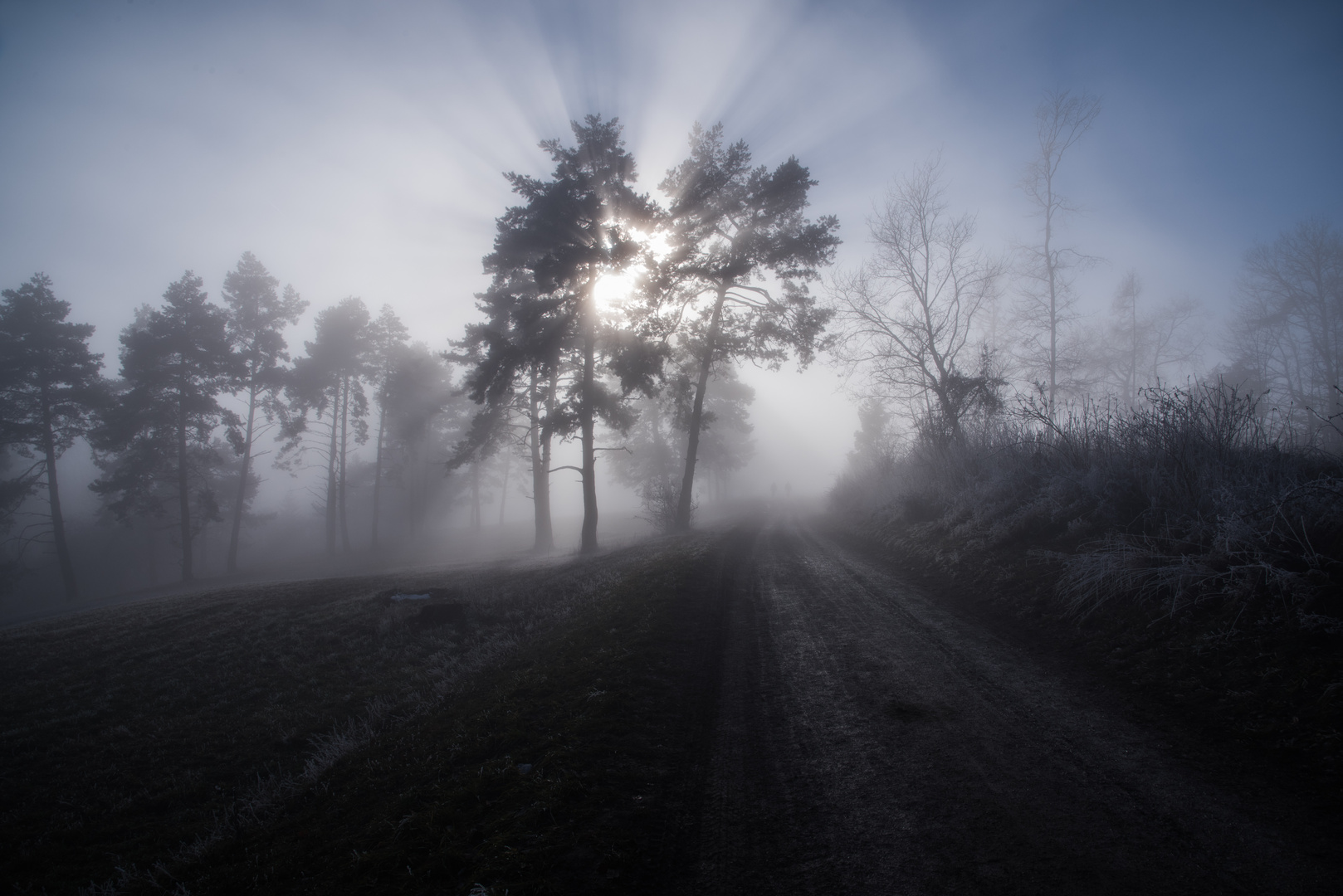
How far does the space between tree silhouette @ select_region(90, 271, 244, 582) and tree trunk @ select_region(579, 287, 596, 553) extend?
21828 mm

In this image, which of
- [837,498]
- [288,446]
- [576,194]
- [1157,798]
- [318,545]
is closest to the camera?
[1157,798]

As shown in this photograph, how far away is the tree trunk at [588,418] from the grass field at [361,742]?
23.6 ft

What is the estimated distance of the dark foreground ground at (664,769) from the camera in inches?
97.7

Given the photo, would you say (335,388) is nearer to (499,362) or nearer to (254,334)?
(254,334)

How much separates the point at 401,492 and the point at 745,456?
32879 millimetres

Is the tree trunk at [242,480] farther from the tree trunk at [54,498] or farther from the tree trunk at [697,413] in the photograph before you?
the tree trunk at [697,413]

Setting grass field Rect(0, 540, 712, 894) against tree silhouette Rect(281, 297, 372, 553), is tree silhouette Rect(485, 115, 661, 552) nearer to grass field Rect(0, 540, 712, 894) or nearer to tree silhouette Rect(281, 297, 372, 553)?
grass field Rect(0, 540, 712, 894)

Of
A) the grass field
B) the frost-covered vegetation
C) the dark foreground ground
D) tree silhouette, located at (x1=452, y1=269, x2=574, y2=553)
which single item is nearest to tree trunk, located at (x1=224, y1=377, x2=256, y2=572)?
tree silhouette, located at (x1=452, y1=269, x2=574, y2=553)

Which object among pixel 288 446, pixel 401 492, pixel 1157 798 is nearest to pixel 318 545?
pixel 401 492

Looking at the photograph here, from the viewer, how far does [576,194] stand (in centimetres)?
1634

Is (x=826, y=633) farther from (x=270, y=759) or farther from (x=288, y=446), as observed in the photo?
(x=288, y=446)

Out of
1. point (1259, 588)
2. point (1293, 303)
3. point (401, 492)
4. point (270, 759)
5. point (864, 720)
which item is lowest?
point (270, 759)

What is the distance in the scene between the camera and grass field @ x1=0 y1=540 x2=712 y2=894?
2914 mm

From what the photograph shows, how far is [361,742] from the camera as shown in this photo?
5324 mm
